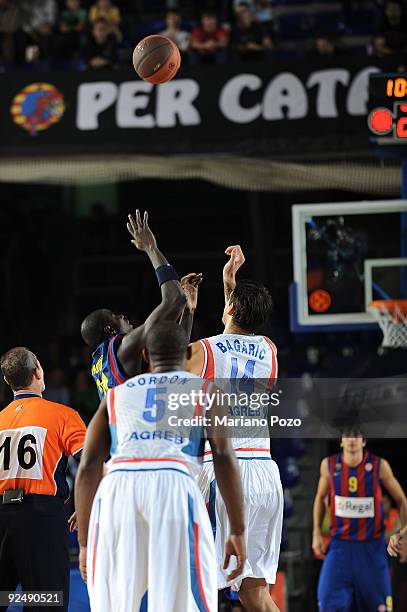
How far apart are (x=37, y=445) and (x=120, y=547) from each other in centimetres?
165

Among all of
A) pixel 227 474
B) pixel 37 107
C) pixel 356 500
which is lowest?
pixel 356 500

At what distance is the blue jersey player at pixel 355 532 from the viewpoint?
8992 mm

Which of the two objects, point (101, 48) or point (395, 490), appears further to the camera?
point (101, 48)

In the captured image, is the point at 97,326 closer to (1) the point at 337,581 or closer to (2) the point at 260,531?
(2) the point at 260,531

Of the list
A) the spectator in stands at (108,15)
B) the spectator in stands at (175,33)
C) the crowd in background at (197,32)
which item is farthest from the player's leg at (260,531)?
the spectator in stands at (108,15)

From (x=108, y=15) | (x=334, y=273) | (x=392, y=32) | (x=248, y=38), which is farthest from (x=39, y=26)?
(x=334, y=273)

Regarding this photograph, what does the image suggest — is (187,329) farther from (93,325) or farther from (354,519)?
Result: (354,519)

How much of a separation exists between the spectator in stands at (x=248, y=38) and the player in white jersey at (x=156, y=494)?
29.2 ft

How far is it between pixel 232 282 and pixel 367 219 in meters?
9.46

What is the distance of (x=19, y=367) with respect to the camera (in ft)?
21.1

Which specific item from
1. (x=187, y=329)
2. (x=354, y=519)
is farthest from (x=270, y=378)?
(x=354, y=519)

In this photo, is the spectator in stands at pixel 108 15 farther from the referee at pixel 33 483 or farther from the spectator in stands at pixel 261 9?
the referee at pixel 33 483

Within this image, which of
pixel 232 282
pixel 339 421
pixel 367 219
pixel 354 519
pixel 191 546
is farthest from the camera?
pixel 367 219

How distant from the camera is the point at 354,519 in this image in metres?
9.16
